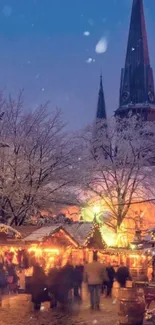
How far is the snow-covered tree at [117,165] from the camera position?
121 ft

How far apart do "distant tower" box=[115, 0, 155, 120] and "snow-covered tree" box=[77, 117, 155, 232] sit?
21675mm

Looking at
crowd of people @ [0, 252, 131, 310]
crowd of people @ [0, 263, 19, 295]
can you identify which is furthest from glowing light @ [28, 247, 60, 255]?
crowd of people @ [0, 252, 131, 310]

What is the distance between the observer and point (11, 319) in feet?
41.4

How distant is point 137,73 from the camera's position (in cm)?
6406

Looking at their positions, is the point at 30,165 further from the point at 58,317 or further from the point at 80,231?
the point at 58,317

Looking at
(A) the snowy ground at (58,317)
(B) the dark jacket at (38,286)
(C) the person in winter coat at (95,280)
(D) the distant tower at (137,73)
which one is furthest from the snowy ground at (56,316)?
(D) the distant tower at (137,73)

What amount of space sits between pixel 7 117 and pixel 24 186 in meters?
5.12

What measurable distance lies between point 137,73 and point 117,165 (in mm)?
28919

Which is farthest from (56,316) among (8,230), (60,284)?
(8,230)

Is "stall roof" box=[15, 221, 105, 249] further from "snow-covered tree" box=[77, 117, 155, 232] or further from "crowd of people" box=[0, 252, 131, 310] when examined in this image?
"snow-covered tree" box=[77, 117, 155, 232]

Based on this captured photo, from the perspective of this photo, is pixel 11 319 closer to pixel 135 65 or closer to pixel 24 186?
pixel 24 186

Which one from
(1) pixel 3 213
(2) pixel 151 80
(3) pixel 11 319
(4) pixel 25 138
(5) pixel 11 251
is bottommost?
(3) pixel 11 319

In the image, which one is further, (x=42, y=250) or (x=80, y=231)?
(x=80, y=231)

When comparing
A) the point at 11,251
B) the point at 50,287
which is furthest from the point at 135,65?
the point at 50,287
